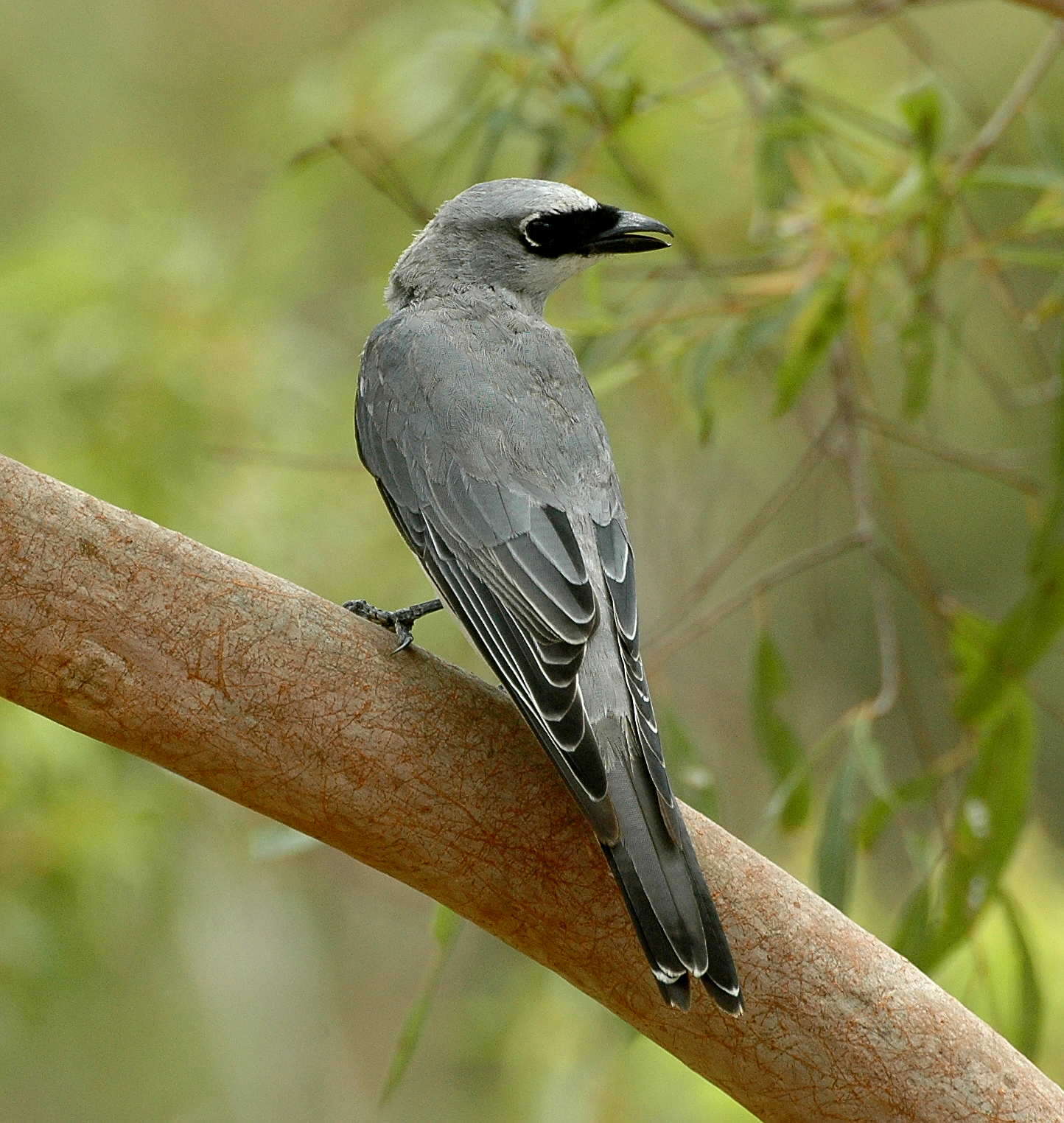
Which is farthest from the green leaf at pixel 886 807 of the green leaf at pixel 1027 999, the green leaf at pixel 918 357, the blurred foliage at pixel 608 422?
the green leaf at pixel 918 357

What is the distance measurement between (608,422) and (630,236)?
3.73 ft

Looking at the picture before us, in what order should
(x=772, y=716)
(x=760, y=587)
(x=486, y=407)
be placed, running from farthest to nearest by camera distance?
(x=772, y=716) → (x=760, y=587) → (x=486, y=407)

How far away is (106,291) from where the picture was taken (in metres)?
3.35

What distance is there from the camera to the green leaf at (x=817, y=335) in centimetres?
252

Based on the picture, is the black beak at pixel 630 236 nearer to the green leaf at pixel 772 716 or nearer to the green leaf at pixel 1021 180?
the green leaf at pixel 1021 180

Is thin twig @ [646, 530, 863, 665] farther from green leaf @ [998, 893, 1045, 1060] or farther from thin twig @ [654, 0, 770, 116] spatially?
thin twig @ [654, 0, 770, 116]

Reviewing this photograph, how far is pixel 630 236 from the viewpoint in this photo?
2469 mm

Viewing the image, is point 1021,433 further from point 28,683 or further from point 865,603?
point 28,683

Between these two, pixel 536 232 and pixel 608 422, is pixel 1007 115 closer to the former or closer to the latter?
pixel 536 232

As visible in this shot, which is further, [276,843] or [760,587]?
[760,587]

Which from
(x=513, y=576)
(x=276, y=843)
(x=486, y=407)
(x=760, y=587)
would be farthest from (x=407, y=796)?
(x=760, y=587)

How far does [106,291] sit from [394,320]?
3.86 feet

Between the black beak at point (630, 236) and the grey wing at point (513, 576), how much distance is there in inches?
20.3

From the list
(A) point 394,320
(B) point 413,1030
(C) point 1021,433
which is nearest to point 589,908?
(B) point 413,1030
